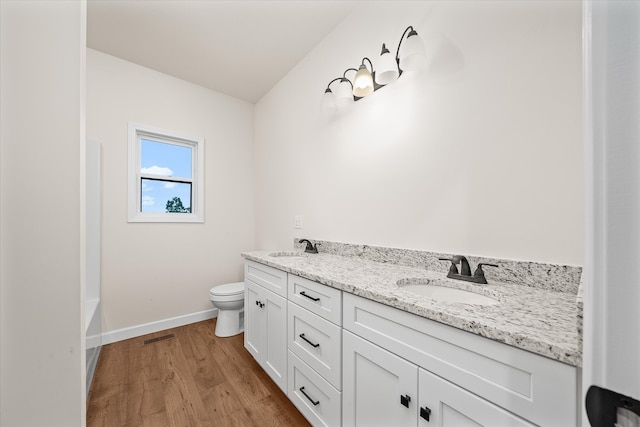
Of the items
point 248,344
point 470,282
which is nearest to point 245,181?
point 248,344

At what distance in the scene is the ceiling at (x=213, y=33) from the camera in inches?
70.5

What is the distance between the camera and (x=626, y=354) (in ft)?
0.85

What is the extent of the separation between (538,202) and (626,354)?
969 millimetres

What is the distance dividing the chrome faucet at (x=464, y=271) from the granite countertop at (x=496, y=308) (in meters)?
0.03

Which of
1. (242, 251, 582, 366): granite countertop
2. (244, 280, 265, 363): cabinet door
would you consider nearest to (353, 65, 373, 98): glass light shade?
(242, 251, 582, 366): granite countertop

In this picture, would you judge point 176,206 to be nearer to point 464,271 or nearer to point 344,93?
point 344,93

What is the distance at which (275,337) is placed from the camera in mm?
1548

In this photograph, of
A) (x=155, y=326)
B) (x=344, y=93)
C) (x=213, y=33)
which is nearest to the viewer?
(x=344, y=93)

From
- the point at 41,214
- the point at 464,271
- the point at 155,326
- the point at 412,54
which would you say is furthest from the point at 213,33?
the point at 155,326

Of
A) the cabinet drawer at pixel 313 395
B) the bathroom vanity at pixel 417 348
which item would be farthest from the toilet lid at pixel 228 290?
the cabinet drawer at pixel 313 395

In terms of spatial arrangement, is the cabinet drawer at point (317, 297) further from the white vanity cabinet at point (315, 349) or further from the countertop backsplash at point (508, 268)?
the countertop backsplash at point (508, 268)

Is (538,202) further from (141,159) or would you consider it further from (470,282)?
(141,159)

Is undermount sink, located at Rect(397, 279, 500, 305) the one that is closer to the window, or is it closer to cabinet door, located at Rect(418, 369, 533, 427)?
cabinet door, located at Rect(418, 369, 533, 427)

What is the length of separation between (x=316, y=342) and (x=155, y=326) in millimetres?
2044
